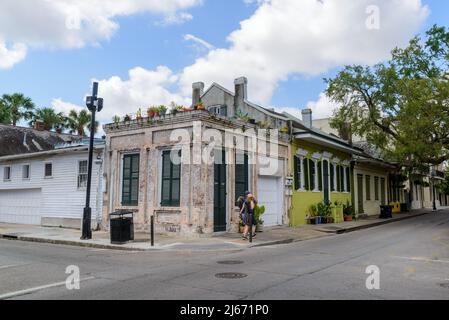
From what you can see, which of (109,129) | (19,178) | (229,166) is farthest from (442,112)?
(19,178)

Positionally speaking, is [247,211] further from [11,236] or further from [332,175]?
[332,175]

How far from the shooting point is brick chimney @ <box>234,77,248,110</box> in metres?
26.2

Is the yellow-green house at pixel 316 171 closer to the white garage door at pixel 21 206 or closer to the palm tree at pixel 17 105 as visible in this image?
the white garage door at pixel 21 206

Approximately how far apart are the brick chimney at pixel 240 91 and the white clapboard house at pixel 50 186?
32.5ft

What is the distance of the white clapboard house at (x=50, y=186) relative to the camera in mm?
19344

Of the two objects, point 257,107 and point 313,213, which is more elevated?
point 257,107

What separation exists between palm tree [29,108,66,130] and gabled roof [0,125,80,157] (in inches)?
339

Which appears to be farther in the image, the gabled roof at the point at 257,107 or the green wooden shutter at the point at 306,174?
the gabled roof at the point at 257,107

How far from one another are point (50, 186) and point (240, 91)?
1266 centimetres

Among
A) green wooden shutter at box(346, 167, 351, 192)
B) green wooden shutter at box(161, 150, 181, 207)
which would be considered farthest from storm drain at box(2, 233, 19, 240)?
green wooden shutter at box(346, 167, 351, 192)

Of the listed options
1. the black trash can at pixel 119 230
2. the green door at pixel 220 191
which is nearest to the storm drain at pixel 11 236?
the black trash can at pixel 119 230

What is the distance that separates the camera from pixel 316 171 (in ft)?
75.3

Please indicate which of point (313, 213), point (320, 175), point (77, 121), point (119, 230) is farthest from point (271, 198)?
point (77, 121)
